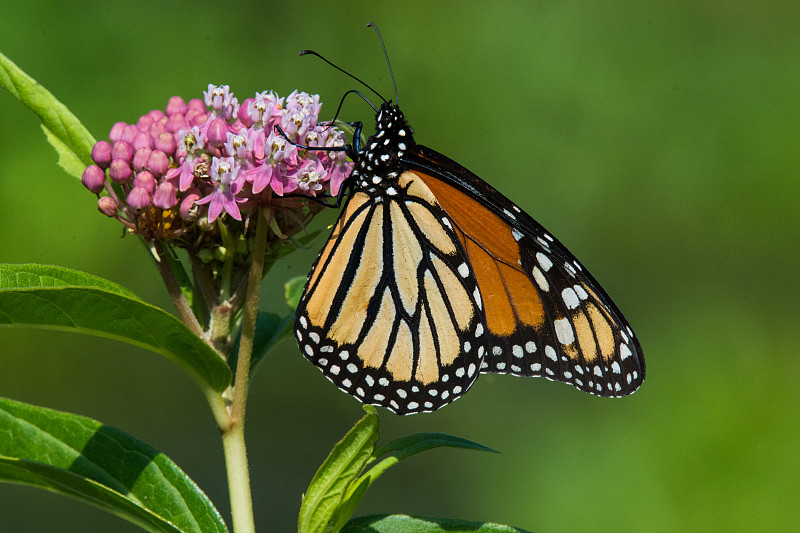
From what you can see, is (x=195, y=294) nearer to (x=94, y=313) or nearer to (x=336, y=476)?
(x=94, y=313)

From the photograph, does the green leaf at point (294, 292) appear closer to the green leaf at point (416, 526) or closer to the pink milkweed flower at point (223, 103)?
the pink milkweed flower at point (223, 103)

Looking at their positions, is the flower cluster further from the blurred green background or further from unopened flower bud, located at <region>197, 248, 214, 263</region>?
the blurred green background

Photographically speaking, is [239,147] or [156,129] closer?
[239,147]

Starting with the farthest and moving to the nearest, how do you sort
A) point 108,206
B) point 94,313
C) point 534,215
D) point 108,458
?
1. point 534,215
2. point 108,206
3. point 108,458
4. point 94,313

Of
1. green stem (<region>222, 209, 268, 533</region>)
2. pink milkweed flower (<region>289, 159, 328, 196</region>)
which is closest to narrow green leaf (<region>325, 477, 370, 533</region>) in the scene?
green stem (<region>222, 209, 268, 533</region>)

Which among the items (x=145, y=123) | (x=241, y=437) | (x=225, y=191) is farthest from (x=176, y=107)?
(x=241, y=437)

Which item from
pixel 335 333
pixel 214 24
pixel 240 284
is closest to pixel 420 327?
pixel 335 333
